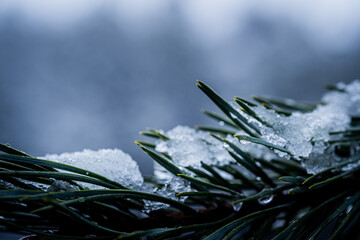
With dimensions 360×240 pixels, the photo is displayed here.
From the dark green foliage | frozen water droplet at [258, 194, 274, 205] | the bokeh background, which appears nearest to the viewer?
the dark green foliage

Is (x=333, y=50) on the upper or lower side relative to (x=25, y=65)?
lower

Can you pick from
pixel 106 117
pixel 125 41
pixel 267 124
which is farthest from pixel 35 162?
pixel 125 41

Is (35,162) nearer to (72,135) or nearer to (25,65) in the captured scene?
(72,135)

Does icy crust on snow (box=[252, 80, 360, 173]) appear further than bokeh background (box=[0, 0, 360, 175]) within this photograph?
No

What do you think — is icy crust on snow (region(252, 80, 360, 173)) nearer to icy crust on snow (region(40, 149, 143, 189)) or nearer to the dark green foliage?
the dark green foliage

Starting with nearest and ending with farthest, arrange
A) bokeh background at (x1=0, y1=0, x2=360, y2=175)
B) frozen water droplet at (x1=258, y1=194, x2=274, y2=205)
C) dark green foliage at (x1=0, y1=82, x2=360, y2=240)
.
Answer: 1. dark green foliage at (x1=0, y1=82, x2=360, y2=240)
2. frozen water droplet at (x1=258, y1=194, x2=274, y2=205)
3. bokeh background at (x1=0, y1=0, x2=360, y2=175)

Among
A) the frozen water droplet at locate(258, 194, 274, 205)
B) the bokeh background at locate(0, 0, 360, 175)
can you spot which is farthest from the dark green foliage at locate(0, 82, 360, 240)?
the bokeh background at locate(0, 0, 360, 175)

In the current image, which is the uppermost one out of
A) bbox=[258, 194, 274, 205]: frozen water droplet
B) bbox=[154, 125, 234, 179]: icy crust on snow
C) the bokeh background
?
the bokeh background
